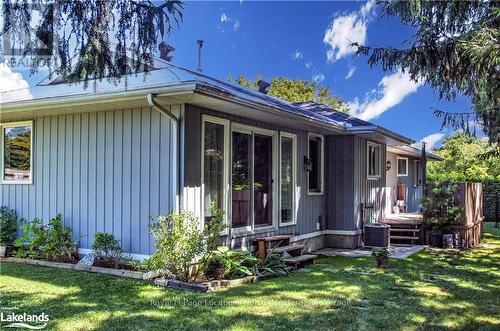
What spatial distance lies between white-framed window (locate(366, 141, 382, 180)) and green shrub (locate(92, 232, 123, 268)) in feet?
21.4

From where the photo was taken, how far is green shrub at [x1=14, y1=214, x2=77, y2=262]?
697 cm

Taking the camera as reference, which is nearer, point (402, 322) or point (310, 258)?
point (402, 322)

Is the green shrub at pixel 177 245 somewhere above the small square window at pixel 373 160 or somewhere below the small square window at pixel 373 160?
below

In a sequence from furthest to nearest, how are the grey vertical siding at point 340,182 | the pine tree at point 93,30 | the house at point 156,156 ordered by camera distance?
the grey vertical siding at point 340,182 < the house at point 156,156 < the pine tree at point 93,30

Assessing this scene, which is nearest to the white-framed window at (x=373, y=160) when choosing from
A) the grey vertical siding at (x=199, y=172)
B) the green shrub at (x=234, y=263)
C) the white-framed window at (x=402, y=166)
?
the grey vertical siding at (x=199, y=172)

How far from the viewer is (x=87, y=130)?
7.13 m

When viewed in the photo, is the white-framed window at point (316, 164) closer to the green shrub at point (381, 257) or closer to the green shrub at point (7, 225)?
the green shrub at point (381, 257)

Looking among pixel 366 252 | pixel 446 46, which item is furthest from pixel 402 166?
pixel 446 46

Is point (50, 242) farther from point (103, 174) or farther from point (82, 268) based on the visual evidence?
point (103, 174)

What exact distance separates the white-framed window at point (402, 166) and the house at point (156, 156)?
8080 millimetres

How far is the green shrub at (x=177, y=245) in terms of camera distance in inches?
225

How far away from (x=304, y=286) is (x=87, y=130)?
4.18 m

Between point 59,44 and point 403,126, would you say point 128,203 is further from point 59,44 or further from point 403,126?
point 403,126

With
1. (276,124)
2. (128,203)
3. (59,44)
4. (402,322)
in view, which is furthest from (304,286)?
(59,44)
